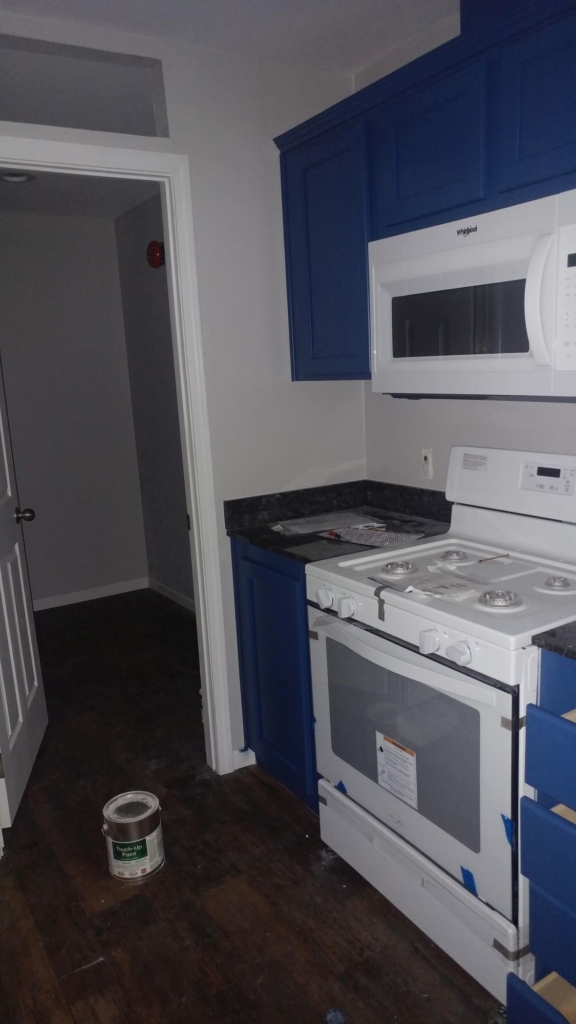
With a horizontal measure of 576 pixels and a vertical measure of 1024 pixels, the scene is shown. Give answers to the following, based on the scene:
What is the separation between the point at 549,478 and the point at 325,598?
68 centimetres

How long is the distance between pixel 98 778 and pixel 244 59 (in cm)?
252

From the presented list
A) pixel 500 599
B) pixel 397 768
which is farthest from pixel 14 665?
pixel 500 599

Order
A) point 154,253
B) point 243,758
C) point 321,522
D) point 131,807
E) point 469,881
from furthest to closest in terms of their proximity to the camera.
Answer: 1. point 154,253
2. point 243,758
3. point 321,522
4. point 131,807
5. point 469,881

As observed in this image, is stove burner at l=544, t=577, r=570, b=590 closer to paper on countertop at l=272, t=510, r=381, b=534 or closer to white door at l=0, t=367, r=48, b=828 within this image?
paper on countertop at l=272, t=510, r=381, b=534

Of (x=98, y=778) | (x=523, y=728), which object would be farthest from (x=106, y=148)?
(x=98, y=778)

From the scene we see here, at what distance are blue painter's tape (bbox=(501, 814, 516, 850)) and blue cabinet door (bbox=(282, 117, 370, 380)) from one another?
132 centimetres

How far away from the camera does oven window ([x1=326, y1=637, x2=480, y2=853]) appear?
1.61 meters

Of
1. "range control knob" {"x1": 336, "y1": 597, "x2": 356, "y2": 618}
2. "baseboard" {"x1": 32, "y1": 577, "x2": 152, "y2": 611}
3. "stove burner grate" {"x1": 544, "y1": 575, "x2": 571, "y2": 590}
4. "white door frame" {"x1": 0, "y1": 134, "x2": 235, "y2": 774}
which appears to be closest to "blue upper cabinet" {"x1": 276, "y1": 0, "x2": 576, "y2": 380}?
"white door frame" {"x1": 0, "y1": 134, "x2": 235, "y2": 774}

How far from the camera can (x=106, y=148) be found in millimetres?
2152

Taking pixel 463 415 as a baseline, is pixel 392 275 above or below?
above

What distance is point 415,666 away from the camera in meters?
1.69

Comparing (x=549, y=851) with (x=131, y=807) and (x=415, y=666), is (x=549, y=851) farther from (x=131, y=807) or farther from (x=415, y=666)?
(x=131, y=807)

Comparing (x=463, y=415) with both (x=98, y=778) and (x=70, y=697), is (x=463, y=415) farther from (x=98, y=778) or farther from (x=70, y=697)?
(x=70, y=697)

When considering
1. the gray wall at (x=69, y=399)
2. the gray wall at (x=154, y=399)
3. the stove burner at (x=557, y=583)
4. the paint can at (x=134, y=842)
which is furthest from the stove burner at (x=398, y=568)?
the gray wall at (x=69, y=399)
